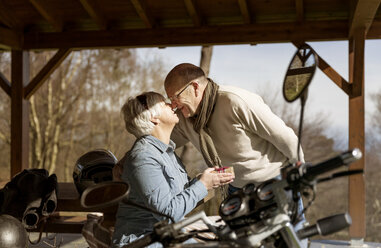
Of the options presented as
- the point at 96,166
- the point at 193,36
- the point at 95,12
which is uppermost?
the point at 95,12

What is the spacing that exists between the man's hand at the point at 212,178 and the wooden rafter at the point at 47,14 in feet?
17.2

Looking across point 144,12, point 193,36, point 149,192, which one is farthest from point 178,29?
point 149,192

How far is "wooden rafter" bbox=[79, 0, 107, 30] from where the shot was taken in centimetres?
670

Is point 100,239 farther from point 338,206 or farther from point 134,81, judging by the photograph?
point 338,206

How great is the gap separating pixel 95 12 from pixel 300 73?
579 cm

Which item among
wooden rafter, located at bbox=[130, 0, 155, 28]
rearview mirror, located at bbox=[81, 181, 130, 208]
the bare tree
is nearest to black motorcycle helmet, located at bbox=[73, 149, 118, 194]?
rearview mirror, located at bbox=[81, 181, 130, 208]

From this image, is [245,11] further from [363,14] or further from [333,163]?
[333,163]

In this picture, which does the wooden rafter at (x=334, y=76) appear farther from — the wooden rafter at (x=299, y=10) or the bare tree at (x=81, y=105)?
the bare tree at (x=81, y=105)

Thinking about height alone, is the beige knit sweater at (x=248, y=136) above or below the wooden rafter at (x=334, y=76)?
below

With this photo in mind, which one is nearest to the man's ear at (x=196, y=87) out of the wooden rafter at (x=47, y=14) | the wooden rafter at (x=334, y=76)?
the wooden rafter at (x=334, y=76)

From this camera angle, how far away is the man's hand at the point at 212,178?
7.15 ft

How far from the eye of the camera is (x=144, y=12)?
6.66m

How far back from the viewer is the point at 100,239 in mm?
2357

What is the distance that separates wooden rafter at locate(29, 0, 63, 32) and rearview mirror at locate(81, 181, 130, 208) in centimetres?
580
